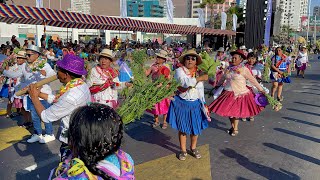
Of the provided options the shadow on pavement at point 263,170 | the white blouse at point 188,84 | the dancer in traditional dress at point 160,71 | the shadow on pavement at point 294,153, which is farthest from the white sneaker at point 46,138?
the shadow on pavement at point 294,153

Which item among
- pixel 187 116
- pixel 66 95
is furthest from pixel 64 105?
pixel 187 116

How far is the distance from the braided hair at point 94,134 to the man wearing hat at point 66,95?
1315 mm

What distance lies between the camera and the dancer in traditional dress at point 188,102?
479 centimetres

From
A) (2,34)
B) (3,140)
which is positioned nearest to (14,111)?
(3,140)

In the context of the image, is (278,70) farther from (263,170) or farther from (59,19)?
(59,19)

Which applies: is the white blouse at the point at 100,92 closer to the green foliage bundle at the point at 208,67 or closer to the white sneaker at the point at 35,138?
the green foliage bundle at the point at 208,67

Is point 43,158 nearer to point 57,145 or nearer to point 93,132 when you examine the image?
point 57,145

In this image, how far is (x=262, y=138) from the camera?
6.25m

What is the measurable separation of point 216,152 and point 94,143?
412 cm

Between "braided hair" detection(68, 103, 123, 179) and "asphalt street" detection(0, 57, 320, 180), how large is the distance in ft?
9.38

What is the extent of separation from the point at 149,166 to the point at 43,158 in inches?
69.3

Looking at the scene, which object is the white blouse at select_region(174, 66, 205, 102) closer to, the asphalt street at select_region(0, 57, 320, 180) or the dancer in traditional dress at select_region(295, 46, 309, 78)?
the asphalt street at select_region(0, 57, 320, 180)

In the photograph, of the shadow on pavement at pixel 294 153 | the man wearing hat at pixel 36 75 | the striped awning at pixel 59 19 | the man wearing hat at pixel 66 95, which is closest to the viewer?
the man wearing hat at pixel 66 95

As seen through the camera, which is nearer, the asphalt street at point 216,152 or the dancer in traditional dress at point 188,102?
the asphalt street at point 216,152
